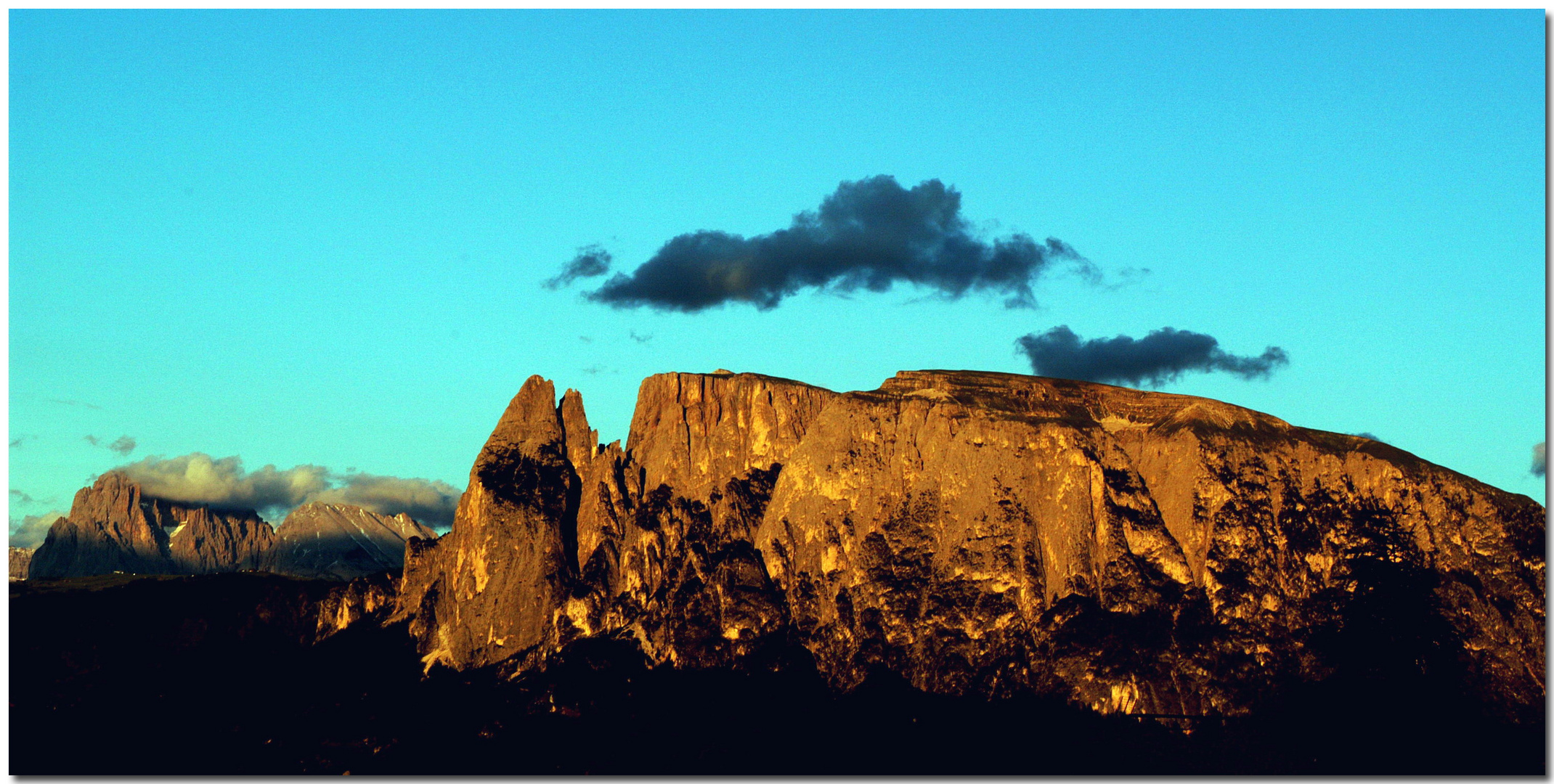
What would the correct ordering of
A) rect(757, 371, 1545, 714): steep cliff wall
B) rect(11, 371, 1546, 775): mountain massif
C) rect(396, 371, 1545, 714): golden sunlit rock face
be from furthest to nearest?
rect(757, 371, 1545, 714): steep cliff wall
rect(396, 371, 1545, 714): golden sunlit rock face
rect(11, 371, 1546, 775): mountain massif

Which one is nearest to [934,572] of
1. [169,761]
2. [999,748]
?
[999,748]

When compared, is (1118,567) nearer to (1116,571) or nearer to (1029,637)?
(1116,571)

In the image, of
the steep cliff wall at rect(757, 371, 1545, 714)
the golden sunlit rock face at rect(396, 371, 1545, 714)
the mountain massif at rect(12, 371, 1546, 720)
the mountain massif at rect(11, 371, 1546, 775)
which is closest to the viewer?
the mountain massif at rect(11, 371, 1546, 775)

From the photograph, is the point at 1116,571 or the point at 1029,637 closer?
the point at 1029,637

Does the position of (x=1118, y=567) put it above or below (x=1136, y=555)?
below

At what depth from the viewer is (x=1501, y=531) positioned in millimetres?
175375

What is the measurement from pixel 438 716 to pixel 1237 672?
87670mm

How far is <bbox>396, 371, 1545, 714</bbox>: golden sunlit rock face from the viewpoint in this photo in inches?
6604

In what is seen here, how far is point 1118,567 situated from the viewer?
178750mm

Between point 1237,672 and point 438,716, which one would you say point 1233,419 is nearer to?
point 1237,672

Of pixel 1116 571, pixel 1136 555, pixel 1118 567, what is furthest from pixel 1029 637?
pixel 1136 555

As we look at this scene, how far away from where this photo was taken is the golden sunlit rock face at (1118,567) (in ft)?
550

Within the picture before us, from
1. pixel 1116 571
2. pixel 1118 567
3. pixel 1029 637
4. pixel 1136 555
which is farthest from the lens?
pixel 1136 555

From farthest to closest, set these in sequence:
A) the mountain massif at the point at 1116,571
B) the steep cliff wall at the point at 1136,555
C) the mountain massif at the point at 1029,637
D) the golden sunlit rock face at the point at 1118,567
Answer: the steep cliff wall at the point at 1136,555, the golden sunlit rock face at the point at 1118,567, the mountain massif at the point at 1116,571, the mountain massif at the point at 1029,637
